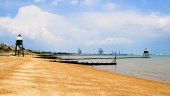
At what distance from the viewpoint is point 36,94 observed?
934cm

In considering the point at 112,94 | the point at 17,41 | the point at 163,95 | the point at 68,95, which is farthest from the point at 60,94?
the point at 17,41

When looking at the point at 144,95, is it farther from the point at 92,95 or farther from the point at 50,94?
the point at 50,94

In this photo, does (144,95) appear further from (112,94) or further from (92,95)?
(92,95)

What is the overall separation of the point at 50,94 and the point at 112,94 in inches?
165

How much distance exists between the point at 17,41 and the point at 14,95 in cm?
8715

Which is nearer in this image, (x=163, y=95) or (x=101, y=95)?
(x=101, y=95)

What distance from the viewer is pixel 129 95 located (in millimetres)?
10570

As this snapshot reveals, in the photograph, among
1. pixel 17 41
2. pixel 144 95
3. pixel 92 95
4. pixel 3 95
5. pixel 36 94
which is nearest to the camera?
pixel 3 95

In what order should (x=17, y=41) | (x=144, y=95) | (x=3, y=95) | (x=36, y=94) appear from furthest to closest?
1. (x=17, y=41)
2. (x=144, y=95)
3. (x=36, y=94)
4. (x=3, y=95)

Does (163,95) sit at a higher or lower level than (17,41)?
lower

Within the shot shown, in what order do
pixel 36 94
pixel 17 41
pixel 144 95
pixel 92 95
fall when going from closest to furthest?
pixel 36 94 < pixel 92 95 < pixel 144 95 < pixel 17 41

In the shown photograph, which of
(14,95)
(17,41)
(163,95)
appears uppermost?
(17,41)

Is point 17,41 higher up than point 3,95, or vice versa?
point 17,41

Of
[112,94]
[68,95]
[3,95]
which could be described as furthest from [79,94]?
[3,95]
